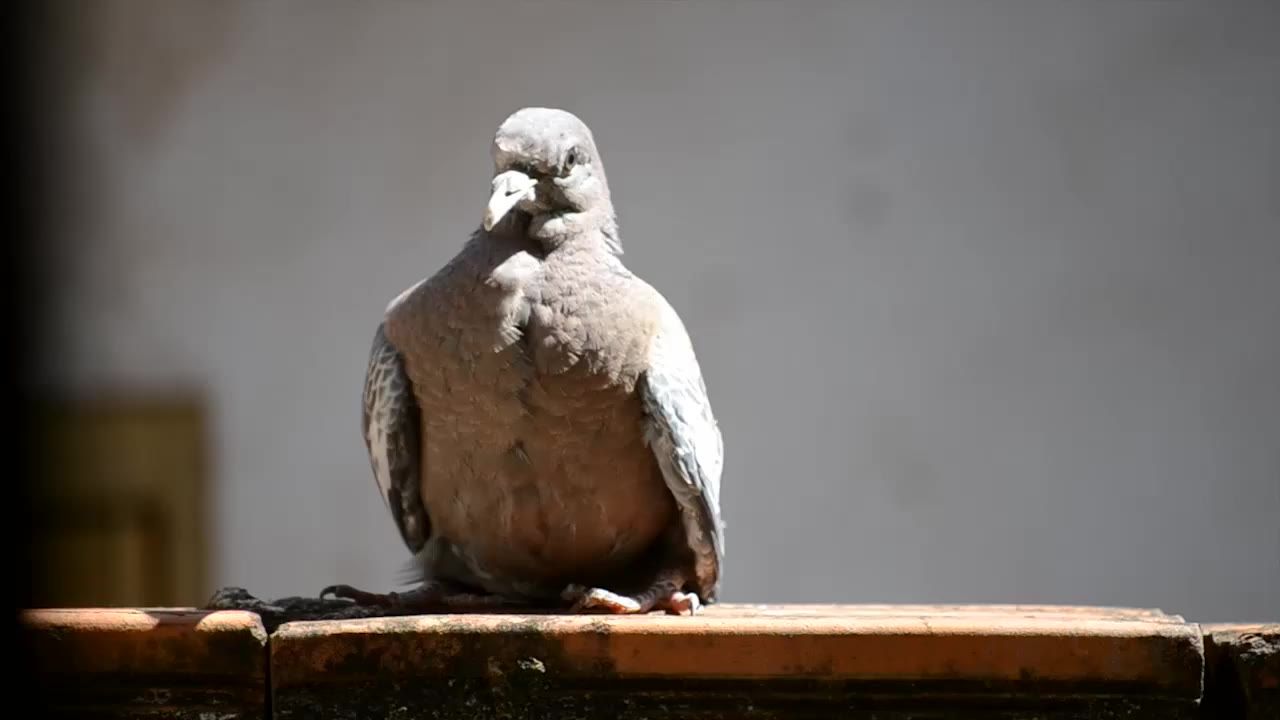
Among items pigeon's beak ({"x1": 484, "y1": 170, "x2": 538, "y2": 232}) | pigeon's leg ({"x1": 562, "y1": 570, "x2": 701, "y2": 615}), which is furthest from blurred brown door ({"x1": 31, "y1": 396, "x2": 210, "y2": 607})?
pigeon's beak ({"x1": 484, "y1": 170, "x2": 538, "y2": 232})

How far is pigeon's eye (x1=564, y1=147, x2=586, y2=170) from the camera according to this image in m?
2.90

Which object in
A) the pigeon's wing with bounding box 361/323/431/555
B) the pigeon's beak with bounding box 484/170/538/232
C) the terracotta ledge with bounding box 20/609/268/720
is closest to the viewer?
the terracotta ledge with bounding box 20/609/268/720

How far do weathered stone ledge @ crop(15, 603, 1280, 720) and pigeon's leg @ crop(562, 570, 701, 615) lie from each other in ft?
0.87

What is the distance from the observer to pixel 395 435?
9.89 ft

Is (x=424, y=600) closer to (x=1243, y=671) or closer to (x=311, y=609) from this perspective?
(x=311, y=609)

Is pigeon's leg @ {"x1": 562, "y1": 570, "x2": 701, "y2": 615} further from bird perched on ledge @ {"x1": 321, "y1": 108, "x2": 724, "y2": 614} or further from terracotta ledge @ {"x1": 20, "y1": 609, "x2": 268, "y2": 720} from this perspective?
terracotta ledge @ {"x1": 20, "y1": 609, "x2": 268, "y2": 720}

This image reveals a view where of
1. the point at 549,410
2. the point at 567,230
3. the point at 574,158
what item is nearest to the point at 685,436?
the point at 549,410

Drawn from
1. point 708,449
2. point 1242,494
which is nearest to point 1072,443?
point 1242,494

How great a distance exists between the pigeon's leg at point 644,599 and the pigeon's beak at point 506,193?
23.2 inches

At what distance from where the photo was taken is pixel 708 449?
116 inches

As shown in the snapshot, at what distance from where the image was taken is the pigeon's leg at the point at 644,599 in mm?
2791

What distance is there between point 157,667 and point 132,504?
2.50 metres

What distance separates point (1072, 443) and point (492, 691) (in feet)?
8.08

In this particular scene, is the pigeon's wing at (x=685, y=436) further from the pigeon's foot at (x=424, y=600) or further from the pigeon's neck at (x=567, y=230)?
the pigeon's foot at (x=424, y=600)
